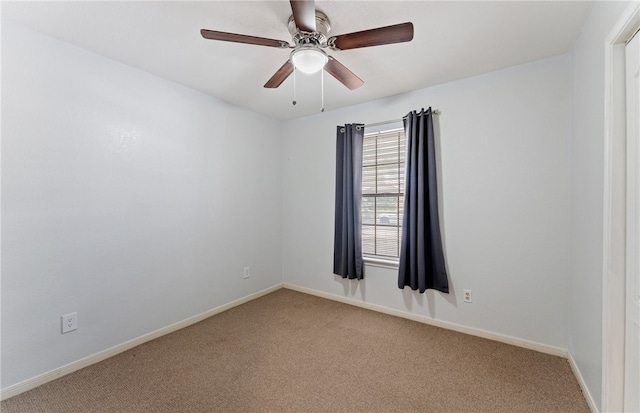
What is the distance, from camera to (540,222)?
2.35 m

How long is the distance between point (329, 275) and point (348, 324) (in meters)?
0.84

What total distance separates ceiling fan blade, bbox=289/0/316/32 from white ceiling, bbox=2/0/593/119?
0.25 m

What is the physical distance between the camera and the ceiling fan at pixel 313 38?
146 cm

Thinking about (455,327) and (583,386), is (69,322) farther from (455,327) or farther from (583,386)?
(583,386)

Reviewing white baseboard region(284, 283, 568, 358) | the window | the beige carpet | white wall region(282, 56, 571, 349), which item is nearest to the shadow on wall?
white baseboard region(284, 283, 568, 358)

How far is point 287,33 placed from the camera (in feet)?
6.33

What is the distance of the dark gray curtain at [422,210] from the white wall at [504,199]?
0.35 feet

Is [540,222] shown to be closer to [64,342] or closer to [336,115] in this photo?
[336,115]

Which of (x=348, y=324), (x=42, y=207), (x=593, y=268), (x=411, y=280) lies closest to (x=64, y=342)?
(x=42, y=207)

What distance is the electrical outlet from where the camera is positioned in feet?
6.79

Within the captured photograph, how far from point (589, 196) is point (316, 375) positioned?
2.21m

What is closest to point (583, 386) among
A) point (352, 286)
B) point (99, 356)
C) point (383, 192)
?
point (352, 286)

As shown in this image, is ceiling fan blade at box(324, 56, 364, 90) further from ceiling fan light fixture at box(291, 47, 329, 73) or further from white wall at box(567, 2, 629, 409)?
white wall at box(567, 2, 629, 409)

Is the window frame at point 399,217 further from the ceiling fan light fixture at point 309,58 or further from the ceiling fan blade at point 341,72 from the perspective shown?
the ceiling fan light fixture at point 309,58
